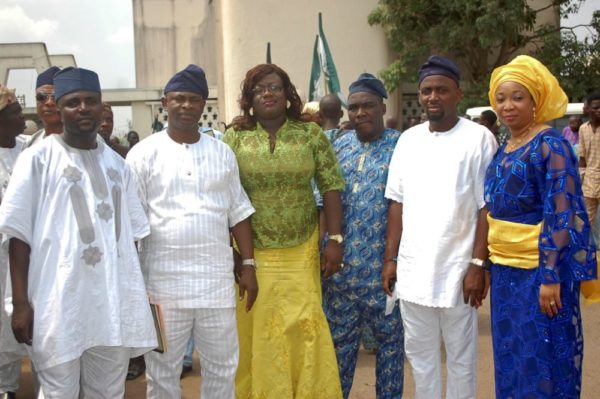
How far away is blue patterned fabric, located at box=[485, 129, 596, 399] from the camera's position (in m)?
2.84

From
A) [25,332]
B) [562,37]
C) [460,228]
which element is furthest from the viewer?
[562,37]

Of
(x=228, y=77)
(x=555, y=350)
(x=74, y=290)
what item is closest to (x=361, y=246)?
(x=555, y=350)

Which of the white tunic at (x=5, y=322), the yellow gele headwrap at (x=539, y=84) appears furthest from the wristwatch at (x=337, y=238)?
the white tunic at (x=5, y=322)

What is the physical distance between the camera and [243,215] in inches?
135

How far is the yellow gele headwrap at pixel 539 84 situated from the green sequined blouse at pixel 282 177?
1071 millimetres

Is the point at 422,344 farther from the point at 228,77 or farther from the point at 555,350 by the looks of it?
the point at 228,77

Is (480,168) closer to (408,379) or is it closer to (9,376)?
(408,379)

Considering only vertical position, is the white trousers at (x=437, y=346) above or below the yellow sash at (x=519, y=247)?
below

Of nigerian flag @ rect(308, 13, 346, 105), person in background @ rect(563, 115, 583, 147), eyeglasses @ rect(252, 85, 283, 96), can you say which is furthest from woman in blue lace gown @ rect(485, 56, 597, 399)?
person in background @ rect(563, 115, 583, 147)

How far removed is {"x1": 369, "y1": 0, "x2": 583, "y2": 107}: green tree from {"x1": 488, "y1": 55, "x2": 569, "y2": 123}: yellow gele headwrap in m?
11.6

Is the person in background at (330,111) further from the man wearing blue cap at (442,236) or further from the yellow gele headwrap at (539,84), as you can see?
the yellow gele headwrap at (539,84)

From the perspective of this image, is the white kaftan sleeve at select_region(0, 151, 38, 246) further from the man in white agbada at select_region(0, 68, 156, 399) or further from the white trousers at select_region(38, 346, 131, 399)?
the white trousers at select_region(38, 346, 131, 399)

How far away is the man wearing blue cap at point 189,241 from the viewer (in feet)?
10.7

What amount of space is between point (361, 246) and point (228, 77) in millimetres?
12334
